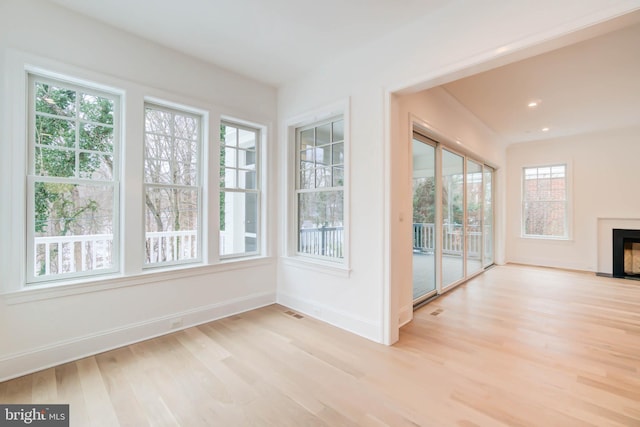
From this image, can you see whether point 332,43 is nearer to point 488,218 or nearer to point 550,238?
point 488,218

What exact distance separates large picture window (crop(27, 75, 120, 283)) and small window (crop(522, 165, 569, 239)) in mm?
8015

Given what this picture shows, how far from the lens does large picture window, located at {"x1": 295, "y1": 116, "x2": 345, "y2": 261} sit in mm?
3398

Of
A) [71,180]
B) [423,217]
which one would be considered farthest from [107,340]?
[423,217]

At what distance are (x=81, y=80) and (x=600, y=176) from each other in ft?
28.0

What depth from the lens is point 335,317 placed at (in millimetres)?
3184

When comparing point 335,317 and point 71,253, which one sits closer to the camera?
point 71,253

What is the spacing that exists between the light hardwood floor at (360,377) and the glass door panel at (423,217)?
819mm

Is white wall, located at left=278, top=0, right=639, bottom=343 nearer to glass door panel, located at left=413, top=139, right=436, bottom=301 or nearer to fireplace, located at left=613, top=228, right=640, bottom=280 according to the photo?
glass door panel, located at left=413, top=139, right=436, bottom=301

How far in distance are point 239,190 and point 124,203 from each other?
126cm

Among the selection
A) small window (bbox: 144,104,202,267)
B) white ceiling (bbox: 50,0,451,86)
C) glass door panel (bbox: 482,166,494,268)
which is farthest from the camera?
glass door panel (bbox: 482,166,494,268)

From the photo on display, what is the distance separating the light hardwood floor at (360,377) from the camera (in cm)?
178

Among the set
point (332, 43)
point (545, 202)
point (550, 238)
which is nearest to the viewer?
point (332, 43)

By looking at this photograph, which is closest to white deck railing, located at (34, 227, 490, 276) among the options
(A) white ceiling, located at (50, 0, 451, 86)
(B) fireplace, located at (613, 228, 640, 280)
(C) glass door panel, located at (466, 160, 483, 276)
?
(C) glass door panel, located at (466, 160, 483, 276)

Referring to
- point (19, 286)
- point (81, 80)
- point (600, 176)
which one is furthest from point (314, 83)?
Result: point (600, 176)
